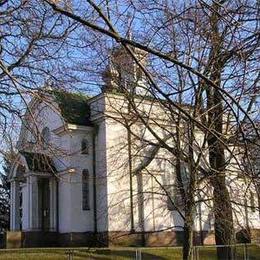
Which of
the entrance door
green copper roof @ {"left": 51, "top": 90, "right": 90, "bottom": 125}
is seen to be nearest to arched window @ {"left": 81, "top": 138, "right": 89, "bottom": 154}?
green copper roof @ {"left": 51, "top": 90, "right": 90, "bottom": 125}

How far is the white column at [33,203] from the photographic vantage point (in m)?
36.7

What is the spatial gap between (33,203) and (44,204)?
37.3 inches

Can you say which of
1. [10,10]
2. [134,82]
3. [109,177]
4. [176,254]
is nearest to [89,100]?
[109,177]

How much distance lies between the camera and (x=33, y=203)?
1462 inches

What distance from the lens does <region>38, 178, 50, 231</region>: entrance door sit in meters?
37.3

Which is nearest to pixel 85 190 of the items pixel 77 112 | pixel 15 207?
pixel 77 112

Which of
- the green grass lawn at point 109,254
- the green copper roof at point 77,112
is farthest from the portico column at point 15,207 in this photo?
the green grass lawn at point 109,254

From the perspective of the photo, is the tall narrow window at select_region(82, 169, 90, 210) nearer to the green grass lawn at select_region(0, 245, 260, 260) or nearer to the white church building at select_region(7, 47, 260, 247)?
the white church building at select_region(7, 47, 260, 247)

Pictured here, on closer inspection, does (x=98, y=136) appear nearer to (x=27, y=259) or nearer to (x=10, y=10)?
(x=27, y=259)

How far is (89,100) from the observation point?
37.2 m

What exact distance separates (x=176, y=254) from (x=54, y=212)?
438 inches

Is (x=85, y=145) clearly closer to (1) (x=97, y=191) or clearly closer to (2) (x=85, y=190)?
(2) (x=85, y=190)

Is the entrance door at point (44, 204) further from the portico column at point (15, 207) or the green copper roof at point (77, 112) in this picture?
the green copper roof at point (77, 112)

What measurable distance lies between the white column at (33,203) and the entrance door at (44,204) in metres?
0.37
